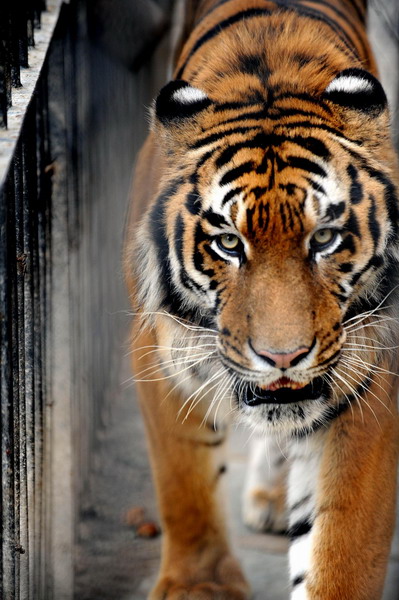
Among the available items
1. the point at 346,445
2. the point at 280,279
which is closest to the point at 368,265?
the point at 280,279

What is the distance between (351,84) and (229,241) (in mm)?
496

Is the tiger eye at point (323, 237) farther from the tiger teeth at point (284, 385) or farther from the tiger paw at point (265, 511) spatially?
the tiger paw at point (265, 511)

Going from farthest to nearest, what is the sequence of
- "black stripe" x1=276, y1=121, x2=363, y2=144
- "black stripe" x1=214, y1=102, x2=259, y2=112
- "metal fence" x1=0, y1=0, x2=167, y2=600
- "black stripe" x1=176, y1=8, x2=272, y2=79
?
"black stripe" x1=176, y1=8, x2=272, y2=79 < "black stripe" x1=214, y1=102, x2=259, y2=112 < "black stripe" x1=276, y1=121, x2=363, y2=144 < "metal fence" x1=0, y1=0, x2=167, y2=600

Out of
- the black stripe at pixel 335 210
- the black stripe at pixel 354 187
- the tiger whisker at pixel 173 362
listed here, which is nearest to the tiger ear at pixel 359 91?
the black stripe at pixel 354 187

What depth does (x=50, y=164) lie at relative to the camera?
2691 mm

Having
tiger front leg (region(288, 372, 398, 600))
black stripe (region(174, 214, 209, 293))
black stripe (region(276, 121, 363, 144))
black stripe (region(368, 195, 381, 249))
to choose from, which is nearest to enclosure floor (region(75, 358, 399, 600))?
tiger front leg (region(288, 372, 398, 600))

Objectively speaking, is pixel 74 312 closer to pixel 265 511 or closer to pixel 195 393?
pixel 195 393

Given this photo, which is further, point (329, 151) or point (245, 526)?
point (245, 526)

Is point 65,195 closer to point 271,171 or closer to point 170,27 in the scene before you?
point 271,171

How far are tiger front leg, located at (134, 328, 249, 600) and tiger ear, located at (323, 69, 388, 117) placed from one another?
43.1 inches

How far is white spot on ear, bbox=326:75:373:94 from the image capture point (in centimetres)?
232

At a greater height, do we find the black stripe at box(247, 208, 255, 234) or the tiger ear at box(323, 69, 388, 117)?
the tiger ear at box(323, 69, 388, 117)

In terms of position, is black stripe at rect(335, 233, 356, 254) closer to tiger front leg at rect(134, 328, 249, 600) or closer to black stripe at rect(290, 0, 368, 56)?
tiger front leg at rect(134, 328, 249, 600)

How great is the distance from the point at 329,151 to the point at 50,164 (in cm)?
82
